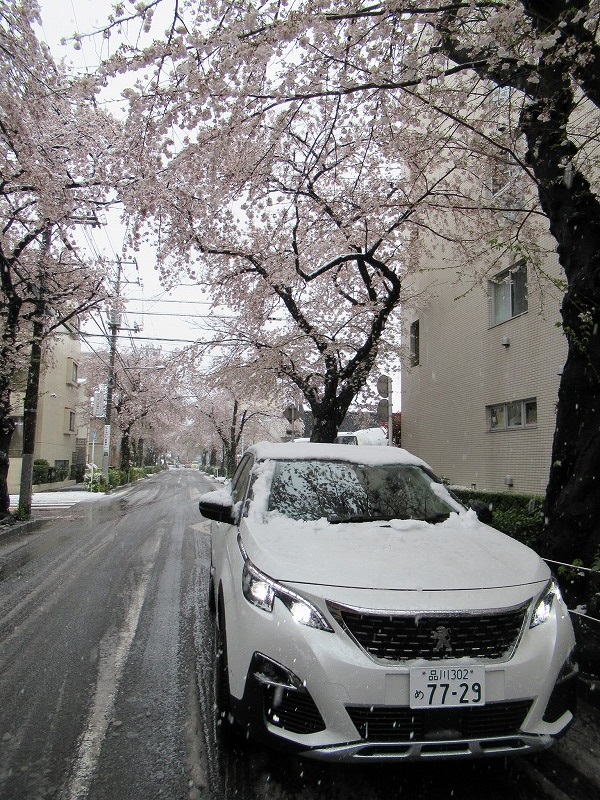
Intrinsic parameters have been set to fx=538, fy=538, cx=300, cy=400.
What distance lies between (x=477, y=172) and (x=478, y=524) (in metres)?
8.72

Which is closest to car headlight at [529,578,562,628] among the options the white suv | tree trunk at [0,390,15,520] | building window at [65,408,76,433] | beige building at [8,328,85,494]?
the white suv

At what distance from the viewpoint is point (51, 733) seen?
298 cm

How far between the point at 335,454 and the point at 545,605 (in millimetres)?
1784

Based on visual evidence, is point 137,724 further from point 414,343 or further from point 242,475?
point 414,343

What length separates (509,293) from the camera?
12.7 metres

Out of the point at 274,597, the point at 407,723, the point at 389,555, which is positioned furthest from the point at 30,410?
the point at 407,723

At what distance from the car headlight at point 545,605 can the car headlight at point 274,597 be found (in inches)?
39.7

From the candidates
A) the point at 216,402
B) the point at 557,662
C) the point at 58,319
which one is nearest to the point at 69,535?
the point at 58,319

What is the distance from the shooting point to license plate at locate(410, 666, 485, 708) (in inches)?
88.1

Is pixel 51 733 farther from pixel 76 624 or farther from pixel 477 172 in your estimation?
pixel 477 172

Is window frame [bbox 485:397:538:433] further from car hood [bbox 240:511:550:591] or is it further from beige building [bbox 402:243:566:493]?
car hood [bbox 240:511:550:591]

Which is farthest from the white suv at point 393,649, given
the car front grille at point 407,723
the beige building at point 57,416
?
the beige building at point 57,416

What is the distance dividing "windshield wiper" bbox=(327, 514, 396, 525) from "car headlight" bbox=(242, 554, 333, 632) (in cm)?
72

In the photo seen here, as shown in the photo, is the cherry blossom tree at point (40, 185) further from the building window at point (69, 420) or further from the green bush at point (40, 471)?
the building window at point (69, 420)
